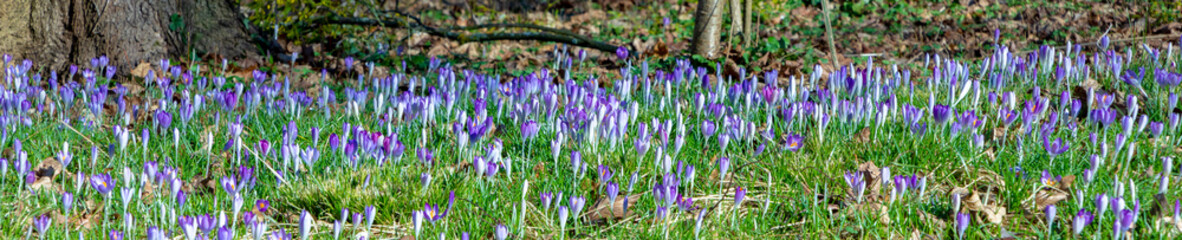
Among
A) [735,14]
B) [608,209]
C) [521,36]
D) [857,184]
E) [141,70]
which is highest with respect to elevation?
[735,14]

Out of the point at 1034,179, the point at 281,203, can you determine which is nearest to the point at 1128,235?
the point at 1034,179

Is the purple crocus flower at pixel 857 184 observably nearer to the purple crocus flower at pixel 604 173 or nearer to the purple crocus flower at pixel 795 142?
the purple crocus flower at pixel 795 142

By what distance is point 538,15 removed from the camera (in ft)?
32.5

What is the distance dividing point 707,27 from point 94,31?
347 centimetres

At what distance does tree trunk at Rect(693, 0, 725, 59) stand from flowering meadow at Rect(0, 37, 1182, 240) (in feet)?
6.61

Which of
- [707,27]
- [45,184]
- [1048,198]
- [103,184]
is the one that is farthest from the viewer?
[707,27]

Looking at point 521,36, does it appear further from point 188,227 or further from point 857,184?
point 188,227

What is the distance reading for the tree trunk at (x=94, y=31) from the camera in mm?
5062

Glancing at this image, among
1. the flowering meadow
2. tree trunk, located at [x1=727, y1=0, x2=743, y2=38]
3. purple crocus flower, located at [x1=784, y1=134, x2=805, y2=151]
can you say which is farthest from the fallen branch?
purple crocus flower, located at [x1=784, y1=134, x2=805, y2=151]

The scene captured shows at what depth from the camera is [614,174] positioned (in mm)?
2949

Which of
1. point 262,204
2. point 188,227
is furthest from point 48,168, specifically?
point 188,227

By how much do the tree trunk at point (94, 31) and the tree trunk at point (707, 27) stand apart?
9.25ft

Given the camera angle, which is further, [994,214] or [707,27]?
[707,27]

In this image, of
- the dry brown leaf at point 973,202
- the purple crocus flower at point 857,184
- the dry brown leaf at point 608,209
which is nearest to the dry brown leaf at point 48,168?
the dry brown leaf at point 608,209
